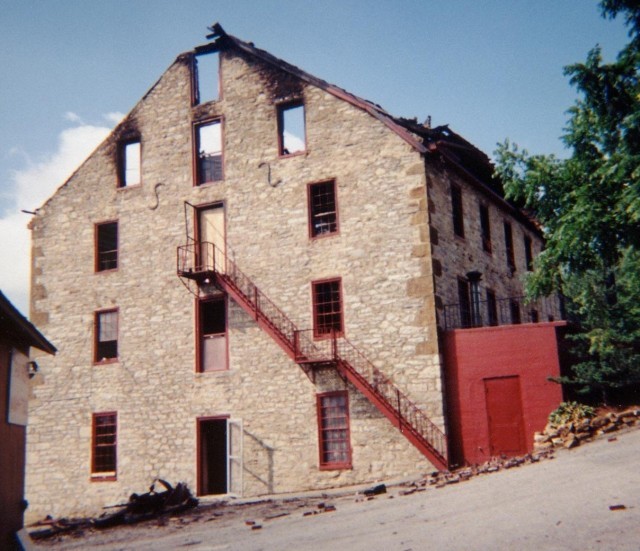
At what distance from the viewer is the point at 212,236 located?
20.4 m

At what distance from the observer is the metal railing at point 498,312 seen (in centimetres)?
1850

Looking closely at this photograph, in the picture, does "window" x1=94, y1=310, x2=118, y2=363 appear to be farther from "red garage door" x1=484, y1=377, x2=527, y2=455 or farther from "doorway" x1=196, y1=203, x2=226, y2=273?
"red garage door" x1=484, y1=377, x2=527, y2=455

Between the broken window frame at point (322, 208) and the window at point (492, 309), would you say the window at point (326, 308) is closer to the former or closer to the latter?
the broken window frame at point (322, 208)

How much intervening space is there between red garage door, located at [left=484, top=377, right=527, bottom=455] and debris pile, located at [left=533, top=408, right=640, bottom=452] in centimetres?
58

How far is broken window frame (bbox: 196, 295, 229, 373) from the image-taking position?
19.4 metres

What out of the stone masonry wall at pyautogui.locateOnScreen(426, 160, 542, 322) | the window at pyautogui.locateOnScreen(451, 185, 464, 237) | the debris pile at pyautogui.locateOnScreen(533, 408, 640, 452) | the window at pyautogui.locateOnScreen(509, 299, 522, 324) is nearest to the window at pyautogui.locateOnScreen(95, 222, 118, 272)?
the stone masonry wall at pyautogui.locateOnScreen(426, 160, 542, 322)

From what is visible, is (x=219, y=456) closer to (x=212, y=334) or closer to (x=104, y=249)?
(x=212, y=334)

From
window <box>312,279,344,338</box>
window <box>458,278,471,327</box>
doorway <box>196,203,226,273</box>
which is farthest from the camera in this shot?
doorway <box>196,203,226,273</box>

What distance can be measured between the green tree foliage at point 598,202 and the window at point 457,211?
4.47ft

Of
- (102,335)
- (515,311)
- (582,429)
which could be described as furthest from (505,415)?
(102,335)

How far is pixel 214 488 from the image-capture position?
65.7ft

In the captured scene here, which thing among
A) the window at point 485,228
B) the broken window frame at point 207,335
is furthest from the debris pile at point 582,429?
the broken window frame at point 207,335

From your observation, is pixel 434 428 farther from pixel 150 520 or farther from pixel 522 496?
pixel 150 520

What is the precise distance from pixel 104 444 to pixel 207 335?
4.45m
